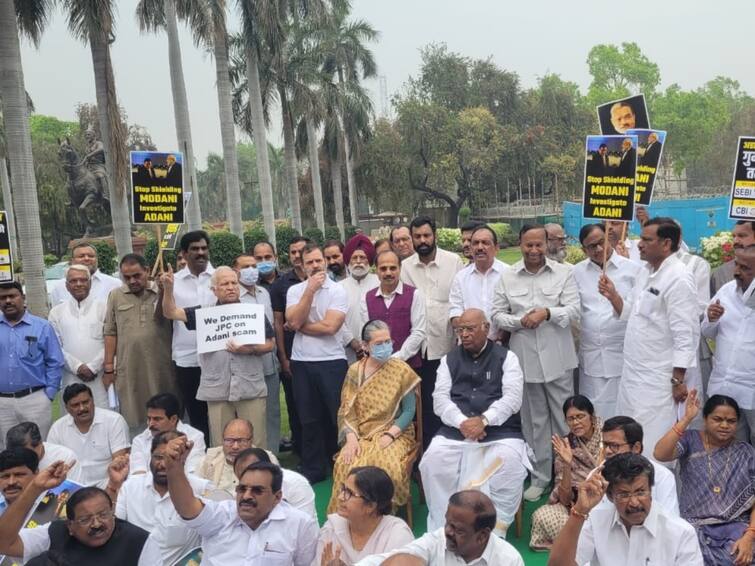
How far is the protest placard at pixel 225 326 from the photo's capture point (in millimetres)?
5902

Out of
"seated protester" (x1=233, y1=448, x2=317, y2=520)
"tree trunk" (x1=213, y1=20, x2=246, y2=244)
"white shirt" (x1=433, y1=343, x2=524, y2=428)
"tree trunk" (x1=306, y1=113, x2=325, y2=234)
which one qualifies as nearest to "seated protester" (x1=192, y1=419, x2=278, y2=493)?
"seated protester" (x1=233, y1=448, x2=317, y2=520)

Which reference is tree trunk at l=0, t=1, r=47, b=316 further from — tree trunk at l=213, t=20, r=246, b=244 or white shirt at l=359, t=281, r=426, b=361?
tree trunk at l=213, t=20, r=246, b=244

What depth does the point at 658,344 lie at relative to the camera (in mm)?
5168

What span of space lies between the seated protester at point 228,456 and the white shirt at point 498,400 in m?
1.22

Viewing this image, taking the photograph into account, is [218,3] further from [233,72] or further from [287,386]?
[287,386]

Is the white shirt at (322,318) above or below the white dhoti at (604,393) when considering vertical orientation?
above

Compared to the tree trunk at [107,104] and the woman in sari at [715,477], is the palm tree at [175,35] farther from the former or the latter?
the woman in sari at [715,477]

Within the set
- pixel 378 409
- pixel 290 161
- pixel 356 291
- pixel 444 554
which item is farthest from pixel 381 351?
pixel 290 161

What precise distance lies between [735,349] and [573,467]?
1.32 m

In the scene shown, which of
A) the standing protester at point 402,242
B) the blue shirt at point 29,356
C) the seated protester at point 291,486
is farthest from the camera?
the standing protester at point 402,242

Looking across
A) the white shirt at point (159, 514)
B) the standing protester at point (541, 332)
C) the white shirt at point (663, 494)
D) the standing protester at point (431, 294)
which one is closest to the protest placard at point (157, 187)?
the standing protester at point (431, 294)

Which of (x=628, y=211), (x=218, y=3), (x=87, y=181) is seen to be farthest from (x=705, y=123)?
(x=628, y=211)

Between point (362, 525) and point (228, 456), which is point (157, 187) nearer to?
point (228, 456)

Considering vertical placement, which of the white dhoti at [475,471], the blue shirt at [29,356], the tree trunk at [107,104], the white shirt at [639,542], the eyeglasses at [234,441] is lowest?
the white dhoti at [475,471]
